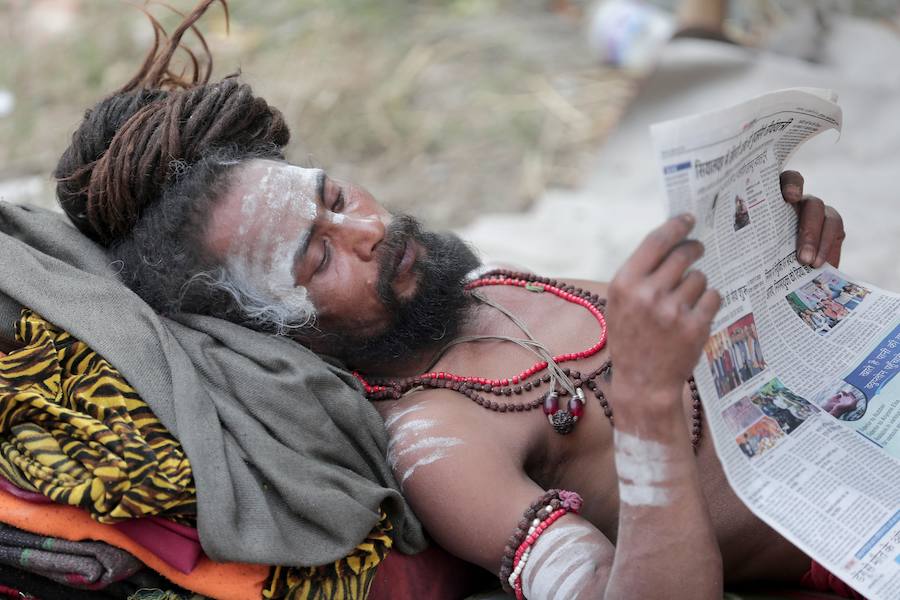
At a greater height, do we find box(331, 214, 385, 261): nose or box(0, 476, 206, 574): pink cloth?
box(331, 214, 385, 261): nose

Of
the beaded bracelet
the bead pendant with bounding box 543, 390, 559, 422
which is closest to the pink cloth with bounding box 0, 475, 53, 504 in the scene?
the beaded bracelet

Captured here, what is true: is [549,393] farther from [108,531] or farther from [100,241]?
[100,241]

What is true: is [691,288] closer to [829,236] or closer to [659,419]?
[659,419]

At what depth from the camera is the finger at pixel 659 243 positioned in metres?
1.49

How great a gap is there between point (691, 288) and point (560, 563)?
0.58 m

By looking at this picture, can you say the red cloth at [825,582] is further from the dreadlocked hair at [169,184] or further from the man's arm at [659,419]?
the dreadlocked hair at [169,184]

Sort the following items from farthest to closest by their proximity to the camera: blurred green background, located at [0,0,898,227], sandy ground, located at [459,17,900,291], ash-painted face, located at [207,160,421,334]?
1. blurred green background, located at [0,0,898,227]
2. sandy ground, located at [459,17,900,291]
3. ash-painted face, located at [207,160,421,334]

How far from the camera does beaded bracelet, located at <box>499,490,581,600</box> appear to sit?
182 centimetres

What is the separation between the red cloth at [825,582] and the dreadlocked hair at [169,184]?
1.23 metres

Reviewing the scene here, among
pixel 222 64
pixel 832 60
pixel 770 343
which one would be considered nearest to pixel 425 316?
pixel 770 343

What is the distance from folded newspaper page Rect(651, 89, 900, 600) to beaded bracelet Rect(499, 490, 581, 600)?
0.36 m

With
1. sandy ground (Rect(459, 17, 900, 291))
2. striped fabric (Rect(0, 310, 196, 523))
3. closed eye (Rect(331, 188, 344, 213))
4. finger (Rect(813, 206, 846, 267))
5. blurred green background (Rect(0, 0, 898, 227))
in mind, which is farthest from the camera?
blurred green background (Rect(0, 0, 898, 227))

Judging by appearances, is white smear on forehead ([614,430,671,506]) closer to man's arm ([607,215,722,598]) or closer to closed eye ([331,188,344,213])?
man's arm ([607,215,722,598])

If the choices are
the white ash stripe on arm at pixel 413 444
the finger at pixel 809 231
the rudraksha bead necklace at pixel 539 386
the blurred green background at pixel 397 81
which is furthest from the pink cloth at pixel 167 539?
the blurred green background at pixel 397 81
